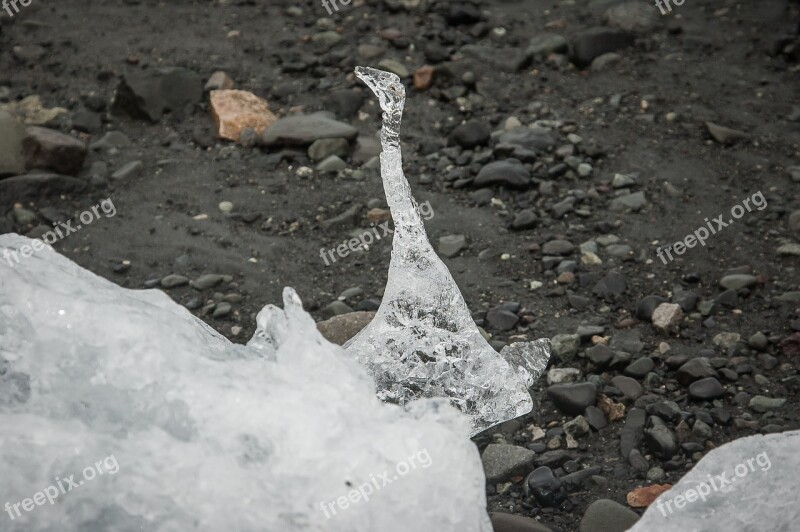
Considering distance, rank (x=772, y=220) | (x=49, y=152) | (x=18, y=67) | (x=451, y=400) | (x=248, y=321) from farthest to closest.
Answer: (x=18, y=67)
(x=49, y=152)
(x=772, y=220)
(x=248, y=321)
(x=451, y=400)

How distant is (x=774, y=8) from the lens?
19.8ft

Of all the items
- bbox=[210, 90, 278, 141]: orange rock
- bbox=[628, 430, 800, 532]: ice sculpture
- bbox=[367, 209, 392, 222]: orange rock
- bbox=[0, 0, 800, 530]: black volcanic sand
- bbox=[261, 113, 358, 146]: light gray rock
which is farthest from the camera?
bbox=[210, 90, 278, 141]: orange rock

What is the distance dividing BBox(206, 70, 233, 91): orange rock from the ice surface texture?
120 inches

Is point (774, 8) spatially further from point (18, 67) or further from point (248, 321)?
point (18, 67)

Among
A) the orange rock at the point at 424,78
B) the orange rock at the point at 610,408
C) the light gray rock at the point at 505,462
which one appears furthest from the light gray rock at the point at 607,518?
the orange rock at the point at 424,78

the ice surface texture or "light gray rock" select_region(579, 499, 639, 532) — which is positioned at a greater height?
the ice surface texture

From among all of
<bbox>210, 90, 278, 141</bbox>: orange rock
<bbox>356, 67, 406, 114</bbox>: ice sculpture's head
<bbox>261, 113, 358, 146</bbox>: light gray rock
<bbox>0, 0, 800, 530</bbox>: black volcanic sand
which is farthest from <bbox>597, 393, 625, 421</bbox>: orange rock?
<bbox>210, 90, 278, 141</bbox>: orange rock

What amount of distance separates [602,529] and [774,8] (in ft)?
14.1

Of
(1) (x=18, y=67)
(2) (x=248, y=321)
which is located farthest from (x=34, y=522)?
(1) (x=18, y=67)

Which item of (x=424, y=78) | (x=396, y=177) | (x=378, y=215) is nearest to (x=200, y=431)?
(x=396, y=177)

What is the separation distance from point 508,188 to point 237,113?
1546mm

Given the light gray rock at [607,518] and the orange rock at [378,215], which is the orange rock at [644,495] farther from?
the orange rock at [378,215]

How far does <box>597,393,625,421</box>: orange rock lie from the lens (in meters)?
3.35

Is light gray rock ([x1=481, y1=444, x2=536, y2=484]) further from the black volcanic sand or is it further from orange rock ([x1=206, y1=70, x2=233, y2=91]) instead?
orange rock ([x1=206, y1=70, x2=233, y2=91])
